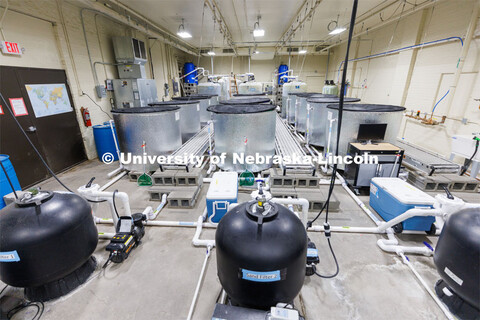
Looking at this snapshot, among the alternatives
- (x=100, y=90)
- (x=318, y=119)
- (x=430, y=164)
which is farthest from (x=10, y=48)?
(x=430, y=164)

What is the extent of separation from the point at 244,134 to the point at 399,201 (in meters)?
2.23

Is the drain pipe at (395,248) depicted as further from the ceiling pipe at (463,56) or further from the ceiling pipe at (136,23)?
the ceiling pipe at (136,23)

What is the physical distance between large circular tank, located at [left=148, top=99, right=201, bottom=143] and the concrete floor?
325cm

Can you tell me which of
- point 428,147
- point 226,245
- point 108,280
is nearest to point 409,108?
point 428,147

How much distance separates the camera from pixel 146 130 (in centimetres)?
370

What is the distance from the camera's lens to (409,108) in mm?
6125

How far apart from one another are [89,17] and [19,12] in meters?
1.81

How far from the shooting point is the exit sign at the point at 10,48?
10.9ft

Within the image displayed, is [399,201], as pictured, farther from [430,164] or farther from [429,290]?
[430,164]

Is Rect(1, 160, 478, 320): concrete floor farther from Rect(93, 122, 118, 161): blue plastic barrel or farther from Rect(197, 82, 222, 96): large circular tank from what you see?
Rect(197, 82, 222, 96): large circular tank

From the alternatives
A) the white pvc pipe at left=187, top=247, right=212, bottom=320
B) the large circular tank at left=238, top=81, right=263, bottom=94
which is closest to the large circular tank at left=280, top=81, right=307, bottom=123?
the large circular tank at left=238, top=81, right=263, bottom=94

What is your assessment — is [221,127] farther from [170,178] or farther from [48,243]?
[48,243]

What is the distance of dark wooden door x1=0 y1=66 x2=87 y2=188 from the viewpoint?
3451mm

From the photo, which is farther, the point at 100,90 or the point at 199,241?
the point at 100,90
